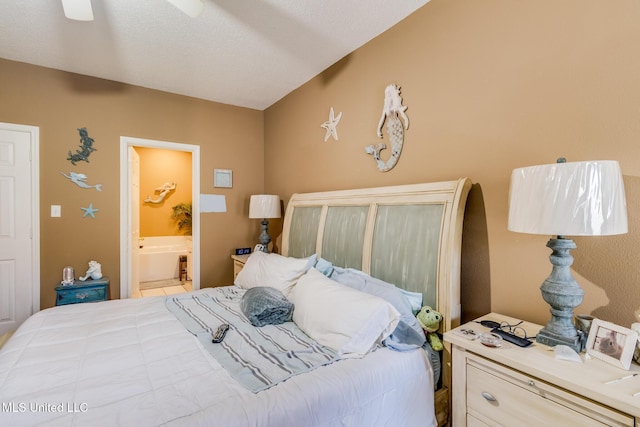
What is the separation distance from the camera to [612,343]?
1076 millimetres

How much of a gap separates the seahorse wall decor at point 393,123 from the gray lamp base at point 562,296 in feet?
3.91

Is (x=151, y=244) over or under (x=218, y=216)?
under

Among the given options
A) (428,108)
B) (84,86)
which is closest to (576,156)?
(428,108)

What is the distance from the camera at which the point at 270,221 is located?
13.0ft

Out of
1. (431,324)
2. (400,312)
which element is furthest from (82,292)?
(431,324)

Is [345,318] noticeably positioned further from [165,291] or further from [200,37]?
[165,291]

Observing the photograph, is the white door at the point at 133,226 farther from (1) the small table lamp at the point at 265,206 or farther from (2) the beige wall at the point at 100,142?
(1) the small table lamp at the point at 265,206

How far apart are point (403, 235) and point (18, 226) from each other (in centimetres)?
350

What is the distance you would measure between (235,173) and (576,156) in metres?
3.43

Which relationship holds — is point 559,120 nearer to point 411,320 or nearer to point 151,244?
point 411,320

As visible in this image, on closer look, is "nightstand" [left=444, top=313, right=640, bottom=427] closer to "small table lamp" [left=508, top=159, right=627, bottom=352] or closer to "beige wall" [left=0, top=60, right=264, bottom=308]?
"small table lamp" [left=508, top=159, right=627, bottom=352]

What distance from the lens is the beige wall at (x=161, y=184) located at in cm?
576

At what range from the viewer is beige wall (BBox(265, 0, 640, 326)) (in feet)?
4.09

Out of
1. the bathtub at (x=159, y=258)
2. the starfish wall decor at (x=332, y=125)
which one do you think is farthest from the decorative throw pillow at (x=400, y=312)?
the bathtub at (x=159, y=258)
